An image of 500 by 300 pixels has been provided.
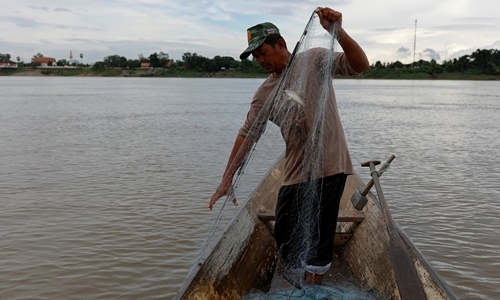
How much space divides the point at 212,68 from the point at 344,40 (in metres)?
81.9

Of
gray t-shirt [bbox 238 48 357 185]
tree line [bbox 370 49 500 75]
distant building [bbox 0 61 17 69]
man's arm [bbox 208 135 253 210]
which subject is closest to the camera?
gray t-shirt [bbox 238 48 357 185]

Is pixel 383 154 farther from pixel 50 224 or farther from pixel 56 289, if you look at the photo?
pixel 56 289

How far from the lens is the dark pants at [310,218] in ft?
9.35

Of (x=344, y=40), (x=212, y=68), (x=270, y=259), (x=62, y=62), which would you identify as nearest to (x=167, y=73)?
(x=212, y=68)

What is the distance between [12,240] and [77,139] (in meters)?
6.85

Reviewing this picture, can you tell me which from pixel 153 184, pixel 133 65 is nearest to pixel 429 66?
pixel 133 65

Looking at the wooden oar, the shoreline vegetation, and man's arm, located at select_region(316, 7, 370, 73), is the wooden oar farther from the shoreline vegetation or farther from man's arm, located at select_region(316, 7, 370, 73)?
the shoreline vegetation

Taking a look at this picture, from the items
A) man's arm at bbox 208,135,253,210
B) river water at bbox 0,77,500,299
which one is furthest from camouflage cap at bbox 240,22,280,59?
river water at bbox 0,77,500,299

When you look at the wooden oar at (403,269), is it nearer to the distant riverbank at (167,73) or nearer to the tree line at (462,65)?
the tree line at (462,65)

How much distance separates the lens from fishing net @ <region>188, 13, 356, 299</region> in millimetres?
2705

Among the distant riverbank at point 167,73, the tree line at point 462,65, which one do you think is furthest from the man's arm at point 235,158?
the distant riverbank at point 167,73

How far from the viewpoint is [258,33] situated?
2.66m

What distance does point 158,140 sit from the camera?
1166 cm

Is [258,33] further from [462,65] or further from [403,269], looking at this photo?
[462,65]
